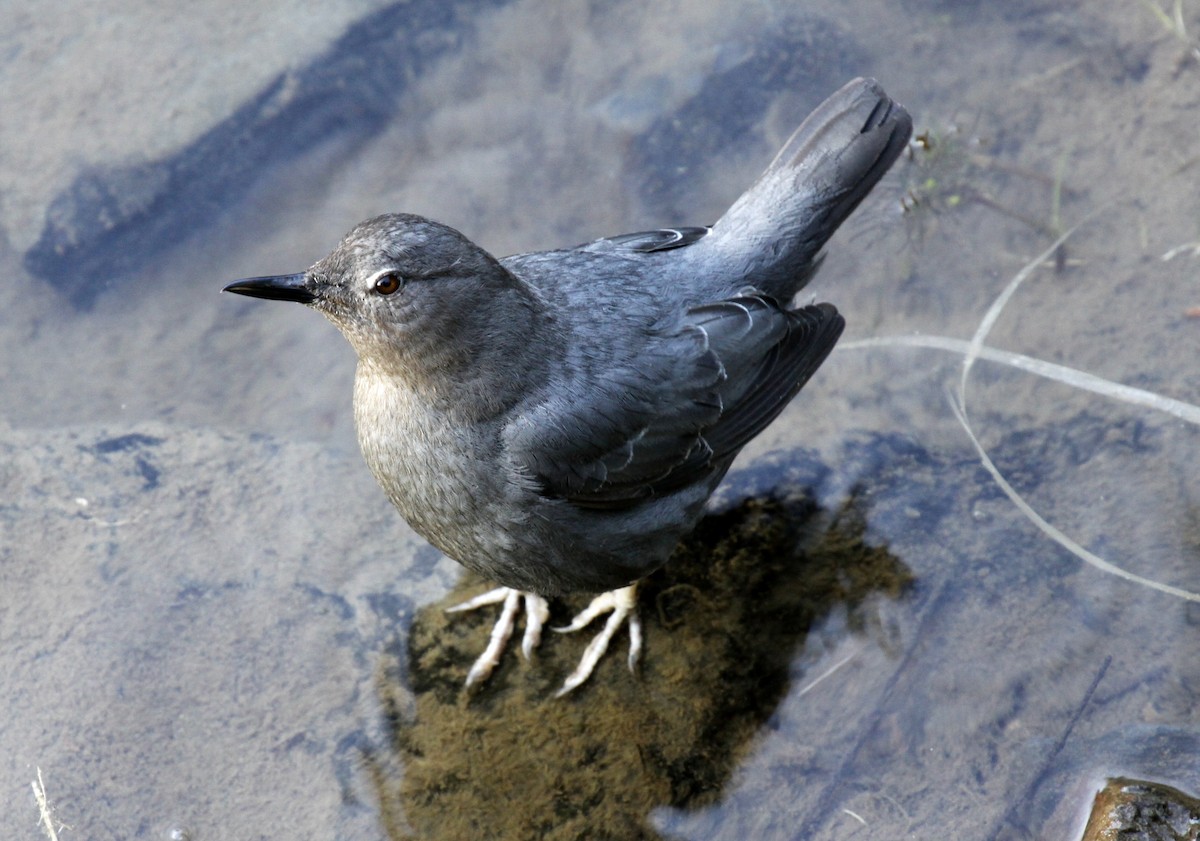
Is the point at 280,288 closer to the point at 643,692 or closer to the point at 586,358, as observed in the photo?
the point at 586,358

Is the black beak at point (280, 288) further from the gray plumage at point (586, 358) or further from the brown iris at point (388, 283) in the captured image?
the brown iris at point (388, 283)

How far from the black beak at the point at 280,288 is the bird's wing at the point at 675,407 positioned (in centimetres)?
68

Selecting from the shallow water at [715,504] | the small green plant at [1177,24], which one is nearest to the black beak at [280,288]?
the shallow water at [715,504]

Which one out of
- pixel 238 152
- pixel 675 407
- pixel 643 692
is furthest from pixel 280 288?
pixel 238 152

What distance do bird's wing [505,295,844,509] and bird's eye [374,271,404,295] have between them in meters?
0.52

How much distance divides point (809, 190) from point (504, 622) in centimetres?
174

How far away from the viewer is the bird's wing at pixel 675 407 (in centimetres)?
344

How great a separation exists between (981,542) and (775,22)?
2736 mm

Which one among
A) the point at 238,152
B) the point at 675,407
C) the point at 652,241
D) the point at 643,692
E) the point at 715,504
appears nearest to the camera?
the point at 675,407

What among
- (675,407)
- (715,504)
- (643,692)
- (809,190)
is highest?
(809,190)

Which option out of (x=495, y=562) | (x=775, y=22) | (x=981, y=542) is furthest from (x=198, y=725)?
(x=775, y=22)

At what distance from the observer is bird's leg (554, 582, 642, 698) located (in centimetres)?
385

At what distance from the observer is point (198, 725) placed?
12.0 ft

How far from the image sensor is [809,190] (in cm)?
388
